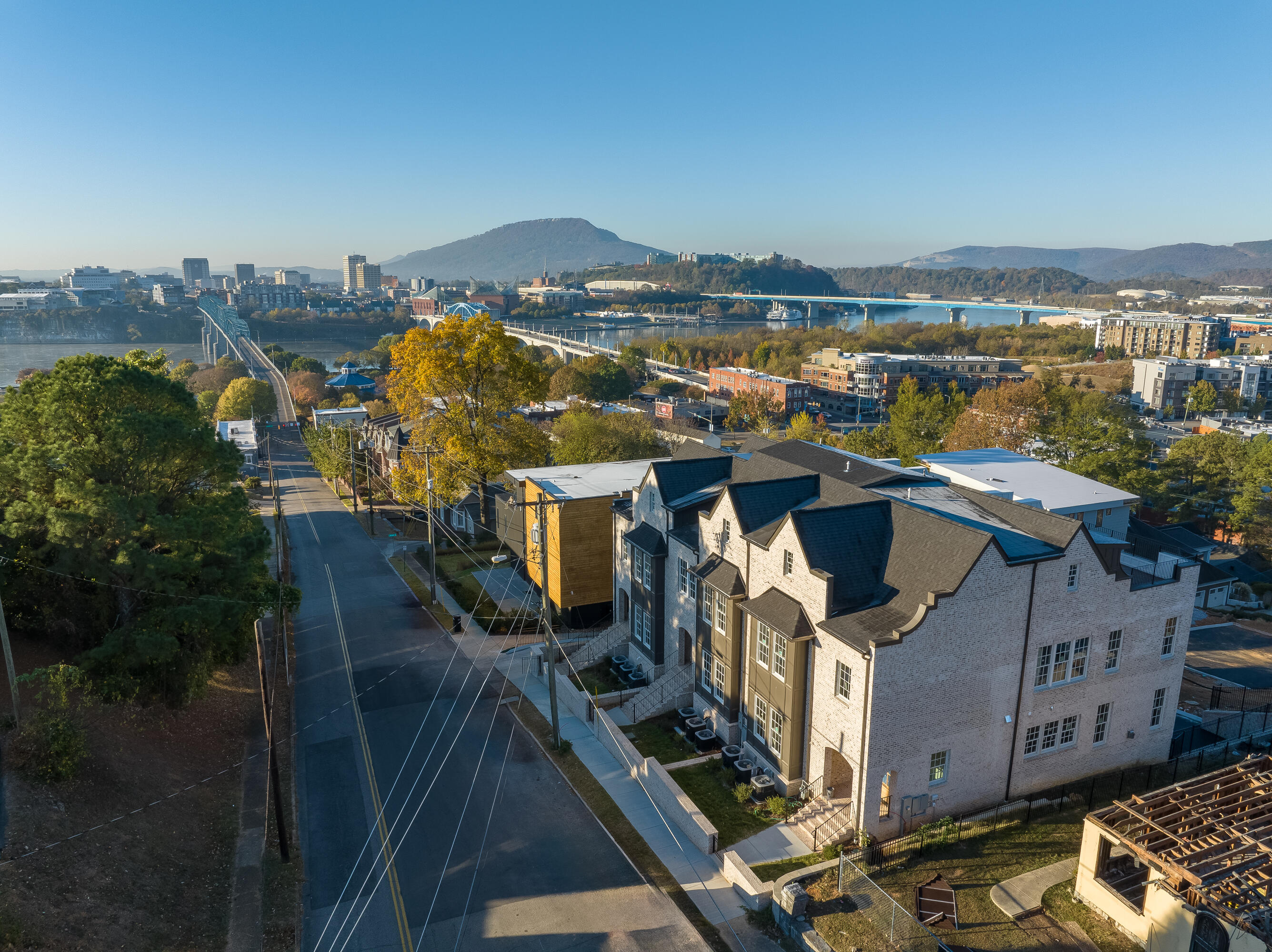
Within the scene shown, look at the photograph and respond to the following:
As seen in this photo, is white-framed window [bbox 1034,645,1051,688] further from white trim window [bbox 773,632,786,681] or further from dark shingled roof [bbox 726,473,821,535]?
dark shingled roof [bbox 726,473,821,535]

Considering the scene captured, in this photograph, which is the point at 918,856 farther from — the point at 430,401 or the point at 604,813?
the point at 430,401

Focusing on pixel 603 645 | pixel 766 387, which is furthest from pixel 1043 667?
pixel 766 387

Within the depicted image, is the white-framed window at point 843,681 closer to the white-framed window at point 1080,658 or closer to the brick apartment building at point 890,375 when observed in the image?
the white-framed window at point 1080,658

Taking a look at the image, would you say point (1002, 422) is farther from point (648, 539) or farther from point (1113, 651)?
point (648, 539)

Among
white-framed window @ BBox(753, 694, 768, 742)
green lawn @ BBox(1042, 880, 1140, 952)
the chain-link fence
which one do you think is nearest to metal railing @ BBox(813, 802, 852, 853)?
the chain-link fence

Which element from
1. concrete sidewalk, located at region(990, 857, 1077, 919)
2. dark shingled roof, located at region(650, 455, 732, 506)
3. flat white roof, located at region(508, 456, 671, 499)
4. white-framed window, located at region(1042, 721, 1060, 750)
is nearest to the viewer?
concrete sidewalk, located at region(990, 857, 1077, 919)

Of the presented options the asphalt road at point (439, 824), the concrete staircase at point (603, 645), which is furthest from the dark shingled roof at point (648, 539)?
the asphalt road at point (439, 824)

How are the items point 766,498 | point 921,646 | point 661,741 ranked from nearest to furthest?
point 921,646, point 766,498, point 661,741
